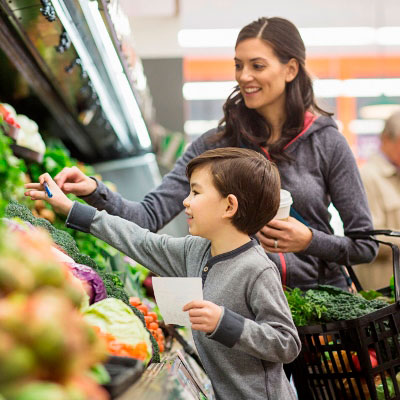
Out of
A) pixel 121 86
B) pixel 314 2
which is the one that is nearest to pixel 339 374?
pixel 121 86

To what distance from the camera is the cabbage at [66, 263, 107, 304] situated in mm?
1512

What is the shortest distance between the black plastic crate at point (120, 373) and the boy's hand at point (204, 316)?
17.0 inches

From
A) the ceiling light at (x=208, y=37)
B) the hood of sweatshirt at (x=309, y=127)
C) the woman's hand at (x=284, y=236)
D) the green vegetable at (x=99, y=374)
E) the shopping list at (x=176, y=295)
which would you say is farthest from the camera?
the ceiling light at (x=208, y=37)

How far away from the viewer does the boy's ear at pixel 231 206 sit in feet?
5.53

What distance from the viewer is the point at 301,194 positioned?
2.37 meters

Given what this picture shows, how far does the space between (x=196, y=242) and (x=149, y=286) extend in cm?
183

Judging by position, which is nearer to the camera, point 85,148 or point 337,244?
point 337,244

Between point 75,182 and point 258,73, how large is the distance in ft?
2.53

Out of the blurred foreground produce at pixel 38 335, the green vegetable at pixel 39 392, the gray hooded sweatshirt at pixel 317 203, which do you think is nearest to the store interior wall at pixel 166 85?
the gray hooded sweatshirt at pixel 317 203

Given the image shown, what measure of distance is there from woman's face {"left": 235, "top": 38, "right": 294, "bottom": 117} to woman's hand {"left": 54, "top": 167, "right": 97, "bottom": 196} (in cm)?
66

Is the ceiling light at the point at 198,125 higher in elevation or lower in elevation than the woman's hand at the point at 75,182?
lower

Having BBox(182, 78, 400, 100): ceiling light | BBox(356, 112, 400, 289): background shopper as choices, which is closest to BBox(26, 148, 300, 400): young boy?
BBox(356, 112, 400, 289): background shopper

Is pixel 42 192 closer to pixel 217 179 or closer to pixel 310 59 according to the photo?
pixel 217 179

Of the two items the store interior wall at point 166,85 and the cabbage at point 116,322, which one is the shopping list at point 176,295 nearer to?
the cabbage at point 116,322
